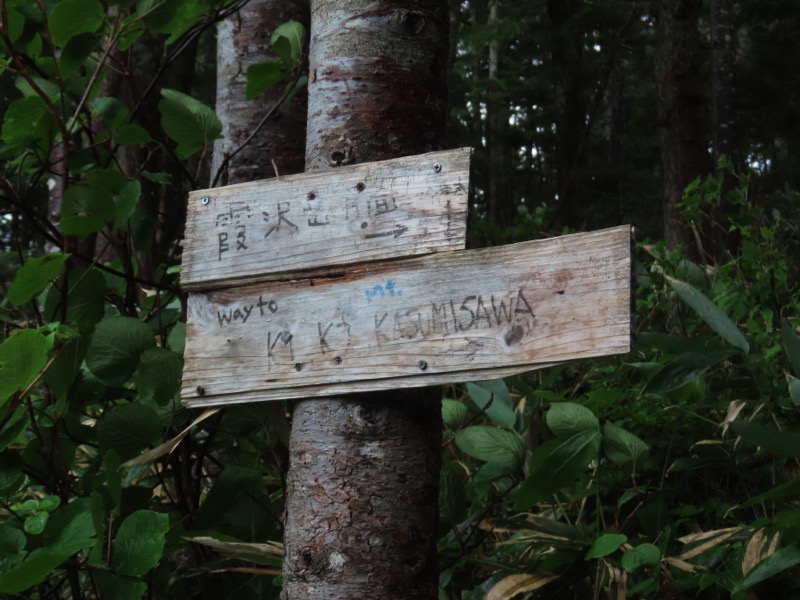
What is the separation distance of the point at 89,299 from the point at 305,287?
2.21 ft

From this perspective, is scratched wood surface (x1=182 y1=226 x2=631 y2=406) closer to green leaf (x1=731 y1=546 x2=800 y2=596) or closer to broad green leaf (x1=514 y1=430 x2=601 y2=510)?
broad green leaf (x1=514 y1=430 x2=601 y2=510)

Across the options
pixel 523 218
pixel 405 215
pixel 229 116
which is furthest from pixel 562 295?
pixel 523 218

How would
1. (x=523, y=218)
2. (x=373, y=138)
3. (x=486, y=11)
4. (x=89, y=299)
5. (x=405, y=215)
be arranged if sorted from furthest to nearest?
1. (x=486, y=11)
2. (x=523, y=218)
3. (x=89, y=299)
4. (x=373, y=138)
5. (x=405, y=215)

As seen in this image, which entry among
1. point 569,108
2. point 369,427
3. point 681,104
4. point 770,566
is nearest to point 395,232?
point 369,427

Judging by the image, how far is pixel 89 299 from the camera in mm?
1932

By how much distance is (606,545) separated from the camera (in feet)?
5.70

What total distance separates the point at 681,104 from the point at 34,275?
5.84 m

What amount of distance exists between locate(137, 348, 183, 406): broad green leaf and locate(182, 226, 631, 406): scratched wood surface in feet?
0.91

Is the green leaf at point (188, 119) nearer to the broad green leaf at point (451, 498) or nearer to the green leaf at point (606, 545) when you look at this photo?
the broad green leaf at point (451, 498)

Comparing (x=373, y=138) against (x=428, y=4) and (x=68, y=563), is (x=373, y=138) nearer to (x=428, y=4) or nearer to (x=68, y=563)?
(x=428, y=4)

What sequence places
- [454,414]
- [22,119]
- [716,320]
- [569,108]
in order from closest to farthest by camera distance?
[22,119], [716,320], [454,414], [569,108]

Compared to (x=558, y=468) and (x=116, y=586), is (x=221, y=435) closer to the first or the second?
(x=116, y=586)

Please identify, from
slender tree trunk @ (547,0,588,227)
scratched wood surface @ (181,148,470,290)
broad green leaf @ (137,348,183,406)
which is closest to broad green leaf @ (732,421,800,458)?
scratched wood surface @ (181,148,470,290)

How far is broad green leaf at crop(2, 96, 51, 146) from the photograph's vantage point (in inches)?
71.1
